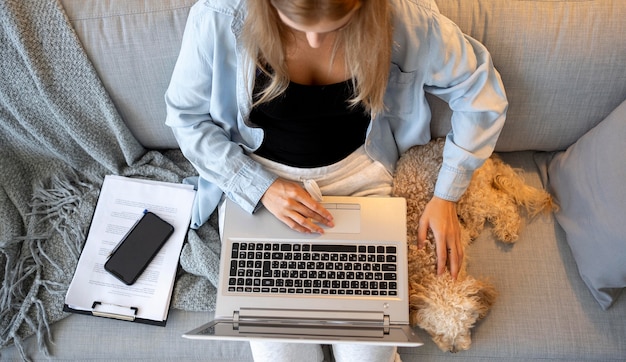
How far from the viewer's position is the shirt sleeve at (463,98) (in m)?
1.01

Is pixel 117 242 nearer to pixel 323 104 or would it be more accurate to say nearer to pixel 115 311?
pixel 115 311

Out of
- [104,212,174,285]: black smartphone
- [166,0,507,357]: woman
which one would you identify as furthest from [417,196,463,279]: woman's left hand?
[104,212,174,285]: black smartphone

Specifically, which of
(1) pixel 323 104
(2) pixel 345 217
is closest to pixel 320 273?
(2) pixel 345 217

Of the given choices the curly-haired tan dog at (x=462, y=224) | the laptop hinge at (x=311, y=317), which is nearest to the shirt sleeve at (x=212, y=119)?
the laptop hinge at (x=311, y=317)

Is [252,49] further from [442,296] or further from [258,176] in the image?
[442,296]

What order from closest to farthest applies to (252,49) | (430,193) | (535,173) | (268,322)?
(252,49) → (268,322) → (430,193) → (535,173)

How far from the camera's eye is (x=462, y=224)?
1264mm

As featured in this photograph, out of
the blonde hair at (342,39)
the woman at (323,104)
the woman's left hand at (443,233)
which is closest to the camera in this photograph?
the blonde hair at (342,39)

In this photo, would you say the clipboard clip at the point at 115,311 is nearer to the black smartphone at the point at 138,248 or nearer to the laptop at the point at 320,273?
the black smartphone at the point at 138,248

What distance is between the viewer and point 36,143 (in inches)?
51.1

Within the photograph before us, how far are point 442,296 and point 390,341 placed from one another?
0.20m

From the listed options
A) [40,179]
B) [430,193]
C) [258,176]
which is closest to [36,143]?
[40,179]

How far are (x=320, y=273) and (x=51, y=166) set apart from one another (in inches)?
31.6

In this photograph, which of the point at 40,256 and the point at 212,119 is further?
the point at 40,256
